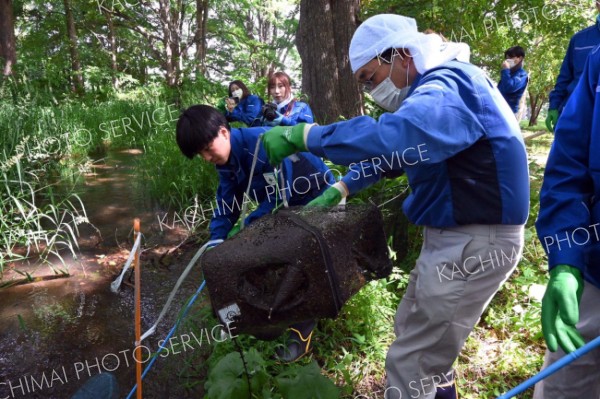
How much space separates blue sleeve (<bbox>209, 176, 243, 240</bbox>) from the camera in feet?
7.72

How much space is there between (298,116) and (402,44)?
252cm

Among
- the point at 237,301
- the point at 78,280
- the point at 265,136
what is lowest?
the point at 78,280

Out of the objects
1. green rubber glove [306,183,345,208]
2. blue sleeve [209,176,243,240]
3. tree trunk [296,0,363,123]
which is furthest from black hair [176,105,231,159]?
tree trunk [296,0,363,123]

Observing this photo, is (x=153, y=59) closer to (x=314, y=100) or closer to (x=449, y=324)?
(x=314, y=100)

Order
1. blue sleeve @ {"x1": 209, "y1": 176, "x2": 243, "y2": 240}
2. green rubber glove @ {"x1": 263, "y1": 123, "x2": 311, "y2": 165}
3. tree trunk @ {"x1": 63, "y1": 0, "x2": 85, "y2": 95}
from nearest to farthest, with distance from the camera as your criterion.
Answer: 1. green rubber glove @ {"x1": 263, "y1": 123, "x2": 311, "y2": 165}
2. blue sleeve @ {"x1": 209, "y1": 176, "x2": 243, "y2": 240}
3. tree trunk @ {"x1": 63, "y1": 0, "x2": 85, "y2": 95}

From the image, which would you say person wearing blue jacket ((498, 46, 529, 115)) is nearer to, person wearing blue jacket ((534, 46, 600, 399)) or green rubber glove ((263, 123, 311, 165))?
person wearing blue jacket ((534, 46, 600, 399))

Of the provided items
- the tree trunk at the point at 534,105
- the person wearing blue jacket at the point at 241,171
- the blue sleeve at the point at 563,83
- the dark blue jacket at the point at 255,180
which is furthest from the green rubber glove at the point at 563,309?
the tree trunk at the point at 534,105

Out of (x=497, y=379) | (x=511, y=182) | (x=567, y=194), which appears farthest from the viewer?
(x=497, y=379)

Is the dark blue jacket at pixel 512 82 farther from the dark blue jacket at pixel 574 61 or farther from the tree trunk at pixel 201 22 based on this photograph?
the tree trunk at pixel 201 22

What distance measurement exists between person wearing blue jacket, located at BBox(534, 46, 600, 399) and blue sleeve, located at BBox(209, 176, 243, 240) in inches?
64.3

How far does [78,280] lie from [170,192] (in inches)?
62.3

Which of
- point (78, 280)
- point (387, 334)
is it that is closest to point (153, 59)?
point (78, 280)

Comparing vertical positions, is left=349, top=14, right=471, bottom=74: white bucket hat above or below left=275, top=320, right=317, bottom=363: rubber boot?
above

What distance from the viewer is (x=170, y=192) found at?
4.58 m
